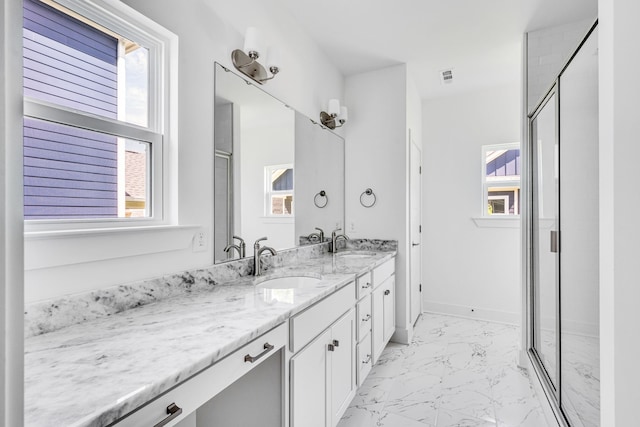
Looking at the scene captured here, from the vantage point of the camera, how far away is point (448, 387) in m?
2.16

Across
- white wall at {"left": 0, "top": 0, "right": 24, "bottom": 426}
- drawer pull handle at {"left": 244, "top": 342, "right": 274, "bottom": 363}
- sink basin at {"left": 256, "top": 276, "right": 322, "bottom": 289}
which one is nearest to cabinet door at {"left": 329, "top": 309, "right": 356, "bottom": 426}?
sink basin at {"left": 256, "top": 276, "right": 322, "bottom": 289}

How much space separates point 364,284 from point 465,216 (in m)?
2.18

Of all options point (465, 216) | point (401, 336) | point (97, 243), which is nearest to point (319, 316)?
point (97, 243)

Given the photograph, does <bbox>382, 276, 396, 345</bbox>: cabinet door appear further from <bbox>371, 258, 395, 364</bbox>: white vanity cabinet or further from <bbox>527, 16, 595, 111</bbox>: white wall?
<bbox>527, 16, 595, 111</bbox>: white wall

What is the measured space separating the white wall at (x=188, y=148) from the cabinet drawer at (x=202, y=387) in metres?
0.55

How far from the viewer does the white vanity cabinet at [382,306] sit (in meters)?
2.25

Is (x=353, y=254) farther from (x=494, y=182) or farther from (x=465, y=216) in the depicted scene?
(x=494, y=182)

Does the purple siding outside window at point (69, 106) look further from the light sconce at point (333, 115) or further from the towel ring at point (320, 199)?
the light sconce at point (333, 115)

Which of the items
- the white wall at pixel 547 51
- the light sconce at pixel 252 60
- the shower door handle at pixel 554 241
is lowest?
the shower door handle at pixel 554 241

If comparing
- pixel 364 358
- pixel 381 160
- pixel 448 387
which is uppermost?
pixel 381 160

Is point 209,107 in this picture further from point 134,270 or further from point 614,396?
point 614,396

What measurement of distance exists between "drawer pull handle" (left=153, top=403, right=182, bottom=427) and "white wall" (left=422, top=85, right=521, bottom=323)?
351cm

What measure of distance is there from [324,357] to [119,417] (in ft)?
3.26

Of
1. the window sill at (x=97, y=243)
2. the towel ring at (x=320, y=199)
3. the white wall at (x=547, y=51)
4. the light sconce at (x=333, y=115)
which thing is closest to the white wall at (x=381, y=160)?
the light sconce at (x=333, y=115)
